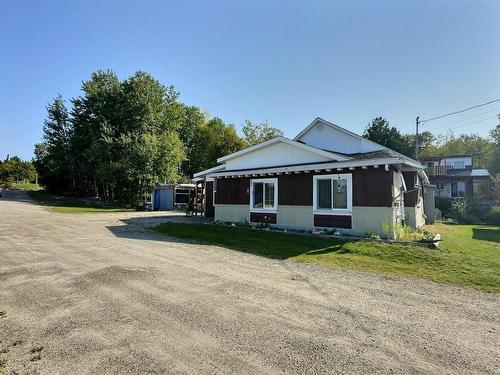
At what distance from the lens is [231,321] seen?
455cm

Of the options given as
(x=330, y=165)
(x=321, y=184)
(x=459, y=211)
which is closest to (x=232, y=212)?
(x=321, y=184)

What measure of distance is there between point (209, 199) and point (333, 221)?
431 inches

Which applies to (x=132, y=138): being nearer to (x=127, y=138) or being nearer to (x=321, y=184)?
(x=127, y=138)

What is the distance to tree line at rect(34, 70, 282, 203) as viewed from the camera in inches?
1366

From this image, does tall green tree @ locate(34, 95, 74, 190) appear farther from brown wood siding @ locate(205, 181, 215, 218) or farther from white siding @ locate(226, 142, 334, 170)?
white siding @ locate(226, 142, 334, 170)

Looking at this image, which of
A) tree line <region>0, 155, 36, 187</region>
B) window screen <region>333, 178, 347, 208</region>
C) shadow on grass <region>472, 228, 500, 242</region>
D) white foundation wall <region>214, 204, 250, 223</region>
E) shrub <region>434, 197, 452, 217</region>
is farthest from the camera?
tree line <region>0, 155, 36, 187</region>

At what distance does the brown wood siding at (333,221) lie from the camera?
43.1 feet

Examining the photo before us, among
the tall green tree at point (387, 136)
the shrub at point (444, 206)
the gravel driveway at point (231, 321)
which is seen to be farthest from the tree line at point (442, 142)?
the gravel driveway at point (231, 321)

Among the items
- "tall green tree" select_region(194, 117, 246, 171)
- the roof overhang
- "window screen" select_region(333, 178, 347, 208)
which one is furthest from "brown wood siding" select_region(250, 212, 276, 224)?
"tall green tree" select_region(194, 117, 246, 171)

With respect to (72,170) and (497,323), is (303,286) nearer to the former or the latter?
(497,323)

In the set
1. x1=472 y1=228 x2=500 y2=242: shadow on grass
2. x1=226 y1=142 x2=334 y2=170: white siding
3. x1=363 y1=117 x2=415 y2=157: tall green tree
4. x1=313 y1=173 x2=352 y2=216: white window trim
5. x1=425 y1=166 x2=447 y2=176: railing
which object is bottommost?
x1=472 y1=228 x2=500 y2=242: shadow on grass

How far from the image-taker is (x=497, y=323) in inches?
189

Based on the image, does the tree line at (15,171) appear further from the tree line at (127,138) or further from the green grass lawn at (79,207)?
the green grass lawn at (79,207)

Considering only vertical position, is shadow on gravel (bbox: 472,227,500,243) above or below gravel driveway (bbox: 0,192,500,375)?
above
